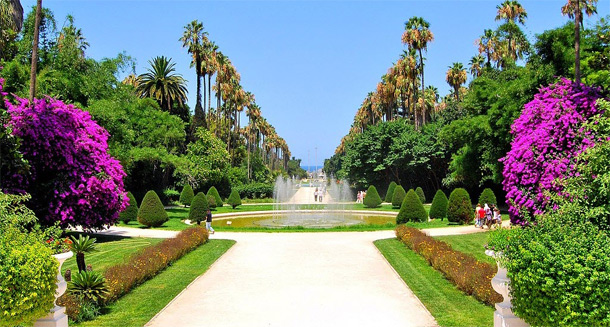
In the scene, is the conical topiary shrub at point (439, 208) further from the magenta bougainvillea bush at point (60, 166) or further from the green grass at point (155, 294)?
the magenta bougainvillea bush at point (60, 166)

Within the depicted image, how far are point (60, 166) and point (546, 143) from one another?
616 inches

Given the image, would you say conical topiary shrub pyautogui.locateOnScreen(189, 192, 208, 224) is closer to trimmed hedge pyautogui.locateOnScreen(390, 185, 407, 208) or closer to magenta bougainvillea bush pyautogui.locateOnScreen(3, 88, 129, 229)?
magenta bougainvillea bush pyautogui.locateOnScreen(3, 88, 129, 229)

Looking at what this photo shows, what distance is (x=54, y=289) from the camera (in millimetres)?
6703

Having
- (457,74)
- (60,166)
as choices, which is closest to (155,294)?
(60,166)

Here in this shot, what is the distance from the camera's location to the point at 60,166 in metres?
17.1

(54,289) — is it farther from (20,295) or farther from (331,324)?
(331,324)

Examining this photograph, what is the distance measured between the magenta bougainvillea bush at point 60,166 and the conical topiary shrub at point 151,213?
6.02 m

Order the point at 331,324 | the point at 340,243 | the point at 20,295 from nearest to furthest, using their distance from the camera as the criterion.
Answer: the point at 20,295 → the point at 331,324 → the point at 340,243

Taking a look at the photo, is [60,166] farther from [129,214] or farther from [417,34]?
[417,34]

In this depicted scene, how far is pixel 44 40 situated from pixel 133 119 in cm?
862

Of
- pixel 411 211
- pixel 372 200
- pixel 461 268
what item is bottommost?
pixel 461 268

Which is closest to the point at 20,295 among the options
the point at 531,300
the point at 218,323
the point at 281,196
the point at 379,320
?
the point at 218,323

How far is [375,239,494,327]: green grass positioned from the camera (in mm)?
8860

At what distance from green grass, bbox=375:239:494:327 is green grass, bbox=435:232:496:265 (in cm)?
193
